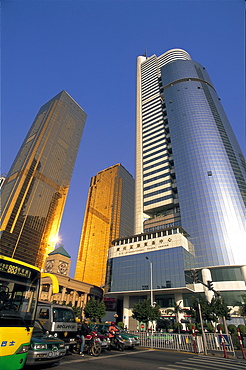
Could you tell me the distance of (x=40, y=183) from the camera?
14075 centimetres

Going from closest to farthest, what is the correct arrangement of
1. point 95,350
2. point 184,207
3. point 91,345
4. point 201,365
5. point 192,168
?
point 201,365
point 95,350
point 91,345
point 184,207
point 192,168

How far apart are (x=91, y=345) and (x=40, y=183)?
13987 centimetres

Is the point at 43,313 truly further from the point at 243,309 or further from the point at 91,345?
the point at 243,309

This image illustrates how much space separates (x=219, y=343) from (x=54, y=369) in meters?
16.7

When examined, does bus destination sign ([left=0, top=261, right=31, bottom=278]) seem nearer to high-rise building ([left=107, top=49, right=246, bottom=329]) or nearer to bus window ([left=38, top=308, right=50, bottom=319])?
bus window ([left=38, top=308, right=50, bottom=319])

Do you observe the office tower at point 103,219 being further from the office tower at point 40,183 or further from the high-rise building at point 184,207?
the high-rise building at point 184,207

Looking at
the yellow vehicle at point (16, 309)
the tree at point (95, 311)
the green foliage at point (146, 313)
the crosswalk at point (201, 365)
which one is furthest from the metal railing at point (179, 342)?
the tree at point (95, 311)

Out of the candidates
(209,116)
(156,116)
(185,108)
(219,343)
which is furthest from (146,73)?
(219,343)

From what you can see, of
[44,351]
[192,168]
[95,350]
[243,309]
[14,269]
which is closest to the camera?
[14,269]

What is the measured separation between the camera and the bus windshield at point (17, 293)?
6871mm

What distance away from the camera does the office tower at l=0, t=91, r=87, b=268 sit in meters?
122

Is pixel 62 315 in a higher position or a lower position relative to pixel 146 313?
lower

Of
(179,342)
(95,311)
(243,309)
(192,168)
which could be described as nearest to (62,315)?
(179,342)

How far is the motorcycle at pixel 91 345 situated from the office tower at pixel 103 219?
118386 millimetres
